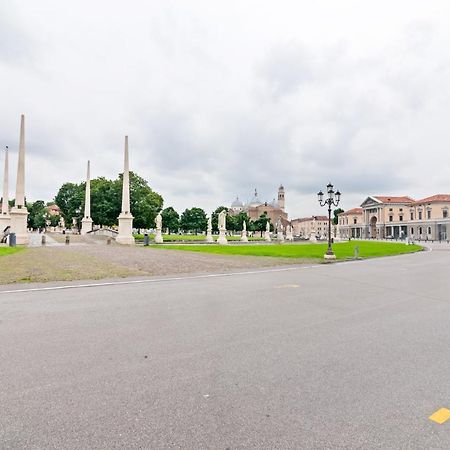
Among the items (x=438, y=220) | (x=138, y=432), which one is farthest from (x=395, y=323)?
(x=438, y=220)

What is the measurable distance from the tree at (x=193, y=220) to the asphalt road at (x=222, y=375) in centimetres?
11495

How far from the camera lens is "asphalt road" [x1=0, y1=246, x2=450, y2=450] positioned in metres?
2.81

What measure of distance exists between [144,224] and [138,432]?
54.0 m

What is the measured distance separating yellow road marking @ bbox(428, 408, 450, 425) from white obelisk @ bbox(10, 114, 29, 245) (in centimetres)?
3823

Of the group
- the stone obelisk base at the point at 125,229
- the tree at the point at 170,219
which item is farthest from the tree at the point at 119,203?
the tree at the point at 170,219

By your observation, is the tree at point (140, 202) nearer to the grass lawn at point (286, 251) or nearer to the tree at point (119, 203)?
the tree at point (119, 203)

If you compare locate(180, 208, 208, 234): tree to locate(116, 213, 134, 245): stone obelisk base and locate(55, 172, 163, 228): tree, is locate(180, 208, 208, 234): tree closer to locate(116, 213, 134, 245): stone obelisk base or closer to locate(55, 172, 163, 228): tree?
locate(55, 172, 163, 228): tree

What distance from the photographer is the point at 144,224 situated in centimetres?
5516

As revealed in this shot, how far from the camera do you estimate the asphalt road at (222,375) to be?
9.21ft

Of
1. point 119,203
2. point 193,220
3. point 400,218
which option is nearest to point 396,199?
point 400,218

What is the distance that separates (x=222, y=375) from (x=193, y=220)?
121 metres

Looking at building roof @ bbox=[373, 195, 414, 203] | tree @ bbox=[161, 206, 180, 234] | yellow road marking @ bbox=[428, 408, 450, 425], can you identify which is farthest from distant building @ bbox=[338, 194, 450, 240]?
yellow road marking @ bbox=[428, 408, 450, 425]

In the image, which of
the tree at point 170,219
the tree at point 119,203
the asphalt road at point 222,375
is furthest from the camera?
the tree at point 170,219

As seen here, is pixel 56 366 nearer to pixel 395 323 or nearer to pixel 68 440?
pixel 68 440
